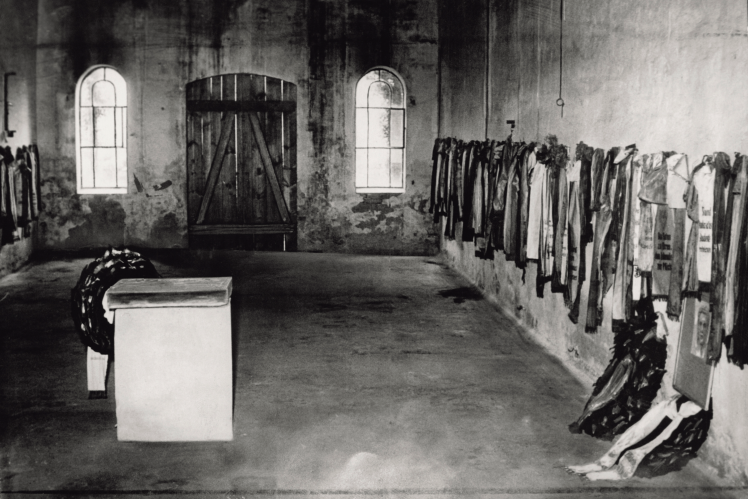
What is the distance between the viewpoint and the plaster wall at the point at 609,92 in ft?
13.0

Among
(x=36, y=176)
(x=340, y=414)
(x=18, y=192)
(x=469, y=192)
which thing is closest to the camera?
(x=340, y=414)

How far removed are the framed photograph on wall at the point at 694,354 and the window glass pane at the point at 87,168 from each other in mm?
9410

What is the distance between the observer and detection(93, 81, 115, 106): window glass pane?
38.2 feet

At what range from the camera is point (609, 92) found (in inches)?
215

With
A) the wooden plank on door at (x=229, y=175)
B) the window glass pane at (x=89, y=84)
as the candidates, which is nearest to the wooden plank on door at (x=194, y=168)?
the wooden plank on door at (x=229, y=175)

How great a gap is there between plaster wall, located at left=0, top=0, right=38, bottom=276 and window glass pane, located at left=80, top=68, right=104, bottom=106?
648mm

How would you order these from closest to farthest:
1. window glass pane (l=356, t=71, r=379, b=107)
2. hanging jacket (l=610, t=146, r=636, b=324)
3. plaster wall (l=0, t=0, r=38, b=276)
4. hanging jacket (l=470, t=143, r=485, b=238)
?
hanging jacket (l=610, t=146, r=636, b=324)
hanging jacket (l=470, t=143, r=485, b=238)
plaster wall (l=0, t=0, r=38, b=276)
window glass pane (l=356, t=71, r=379, b=107)

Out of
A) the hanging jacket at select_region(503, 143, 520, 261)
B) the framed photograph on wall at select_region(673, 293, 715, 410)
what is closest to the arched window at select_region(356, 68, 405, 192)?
the hanging jacket at select_region(503, 143, 520, 261)

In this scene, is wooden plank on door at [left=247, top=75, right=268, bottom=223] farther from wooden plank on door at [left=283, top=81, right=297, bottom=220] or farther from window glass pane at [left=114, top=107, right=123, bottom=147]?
window glass pane at [left=114, top=107, right=123, bottom=147]

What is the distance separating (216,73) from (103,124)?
1759 mm

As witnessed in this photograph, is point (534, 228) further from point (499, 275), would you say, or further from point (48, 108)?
point (48, 108)

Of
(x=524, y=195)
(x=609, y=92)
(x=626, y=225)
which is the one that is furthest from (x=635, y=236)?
(x=524, y=195)

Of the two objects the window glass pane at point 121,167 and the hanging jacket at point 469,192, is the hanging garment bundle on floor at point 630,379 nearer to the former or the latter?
the hanging jacket at point 469,192

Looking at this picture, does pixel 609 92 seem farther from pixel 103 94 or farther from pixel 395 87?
pixel 103 94
